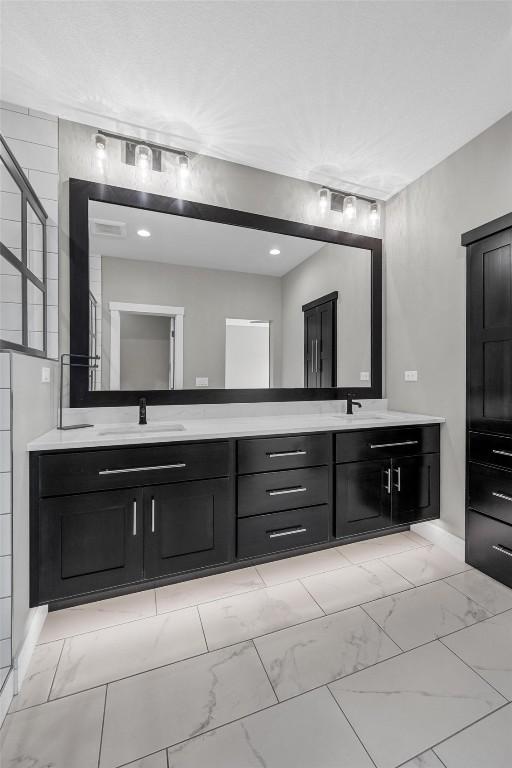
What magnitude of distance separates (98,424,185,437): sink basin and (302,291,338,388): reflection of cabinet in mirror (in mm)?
1120

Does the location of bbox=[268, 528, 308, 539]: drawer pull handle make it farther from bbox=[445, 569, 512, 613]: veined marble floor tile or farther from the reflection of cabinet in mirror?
the reflection of cabinet in mirror

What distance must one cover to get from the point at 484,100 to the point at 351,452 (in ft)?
7.10

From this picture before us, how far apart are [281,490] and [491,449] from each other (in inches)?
51.1

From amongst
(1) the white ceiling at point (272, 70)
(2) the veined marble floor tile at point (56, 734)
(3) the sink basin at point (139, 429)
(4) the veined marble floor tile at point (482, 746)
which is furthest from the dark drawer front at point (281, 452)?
(1) the white ceiling at point (272, 70)

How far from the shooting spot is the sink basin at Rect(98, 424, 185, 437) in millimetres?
1853

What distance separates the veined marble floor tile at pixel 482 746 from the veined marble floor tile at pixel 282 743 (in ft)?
0.87

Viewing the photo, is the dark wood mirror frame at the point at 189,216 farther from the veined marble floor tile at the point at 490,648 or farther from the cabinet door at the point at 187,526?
the veined marble floor tile at the point at 490,648

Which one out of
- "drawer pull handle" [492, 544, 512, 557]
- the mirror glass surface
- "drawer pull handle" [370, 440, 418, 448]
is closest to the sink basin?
the mirror glass surface

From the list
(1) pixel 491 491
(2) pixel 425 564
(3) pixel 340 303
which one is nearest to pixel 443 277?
(3) pixel 340 303

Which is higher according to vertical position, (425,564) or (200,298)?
(200,298)

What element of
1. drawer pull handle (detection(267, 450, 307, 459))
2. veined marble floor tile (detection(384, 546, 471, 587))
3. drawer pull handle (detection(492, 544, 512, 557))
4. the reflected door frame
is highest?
the reflected door frame

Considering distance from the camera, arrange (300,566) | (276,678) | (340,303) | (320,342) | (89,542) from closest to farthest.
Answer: (276,678) → (89,542) → (300,566) → (320,342) → (340,303)

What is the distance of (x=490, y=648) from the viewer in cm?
150

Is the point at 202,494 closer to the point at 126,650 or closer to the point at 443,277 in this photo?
the point at 126,650
